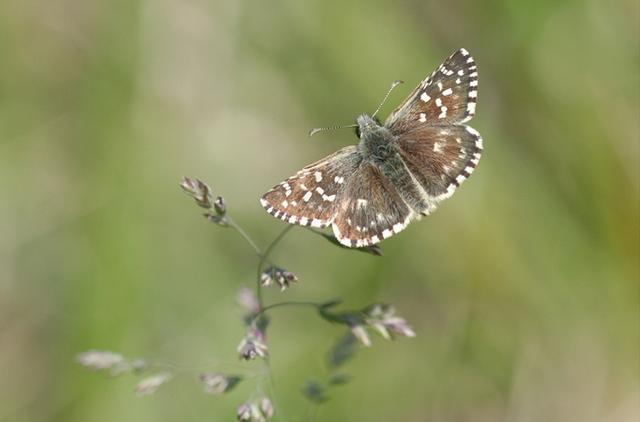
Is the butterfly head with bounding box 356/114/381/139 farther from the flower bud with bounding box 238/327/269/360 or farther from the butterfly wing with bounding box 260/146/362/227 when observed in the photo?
the flower bud with bounding box 238/327/269/360

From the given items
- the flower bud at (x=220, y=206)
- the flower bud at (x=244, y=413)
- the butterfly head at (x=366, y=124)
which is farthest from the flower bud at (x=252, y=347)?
the butterfly head at (x=366, y=124)

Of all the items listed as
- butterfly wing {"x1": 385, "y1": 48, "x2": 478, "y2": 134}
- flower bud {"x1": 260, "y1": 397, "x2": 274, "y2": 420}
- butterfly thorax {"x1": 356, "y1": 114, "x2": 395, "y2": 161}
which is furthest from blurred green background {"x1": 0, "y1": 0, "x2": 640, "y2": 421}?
butterfly wing {"x1": 385, "y1": 48, "x2": 478, "y2": 134}

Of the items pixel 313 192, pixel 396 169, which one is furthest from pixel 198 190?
pixel 396 169

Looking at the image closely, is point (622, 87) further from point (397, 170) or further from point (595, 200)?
point (397, 170)

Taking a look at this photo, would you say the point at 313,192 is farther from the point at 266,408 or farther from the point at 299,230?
the point at 299,230

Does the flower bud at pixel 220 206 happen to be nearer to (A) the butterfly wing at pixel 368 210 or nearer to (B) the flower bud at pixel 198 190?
(B) the flower bud at pixel 198 190
